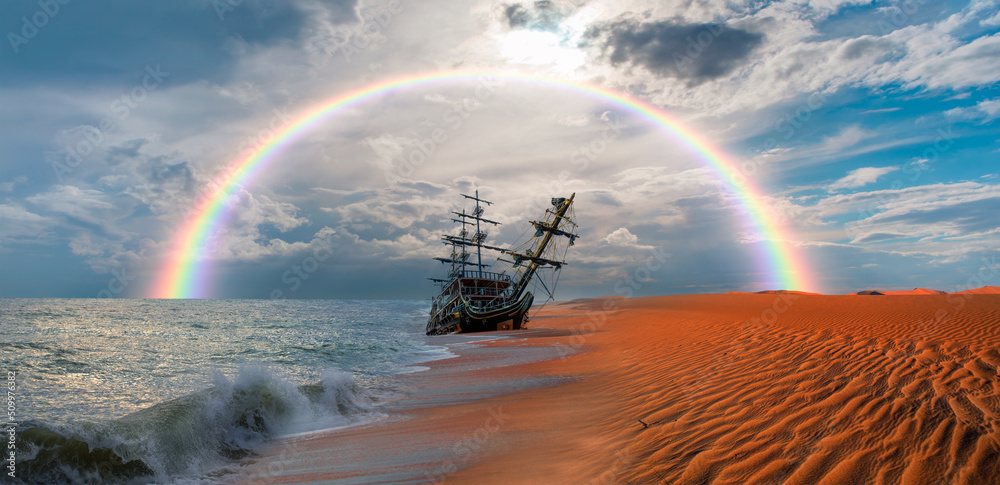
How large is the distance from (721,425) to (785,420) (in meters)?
0.69

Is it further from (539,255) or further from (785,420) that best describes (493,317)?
(785,420)

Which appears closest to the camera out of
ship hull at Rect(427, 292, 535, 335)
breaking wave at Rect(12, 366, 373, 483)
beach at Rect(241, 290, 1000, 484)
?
beach at Rect(241, 290, 1000, 484)

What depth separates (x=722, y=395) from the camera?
6.47 metres

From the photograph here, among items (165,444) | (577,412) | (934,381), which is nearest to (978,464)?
(934,381)

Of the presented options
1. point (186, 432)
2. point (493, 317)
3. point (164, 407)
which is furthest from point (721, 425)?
point (493, 317)

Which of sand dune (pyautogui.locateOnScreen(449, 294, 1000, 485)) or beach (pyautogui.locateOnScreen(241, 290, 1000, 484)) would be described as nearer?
sand dune (pyautogui.locateOnScreen(449, 294, 1000, 485))

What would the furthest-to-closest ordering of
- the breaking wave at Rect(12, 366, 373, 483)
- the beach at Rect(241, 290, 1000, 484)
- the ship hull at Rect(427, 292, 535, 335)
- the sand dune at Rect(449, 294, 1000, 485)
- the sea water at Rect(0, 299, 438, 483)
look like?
the ship hull at Rect(427, 292, 535, 335), the sea water at Rect(0, 299, 438, 483), the breaking wave at Rect(12, 366, 373, 483), the beach at Rect(241, 290, 1000, 484), the sand dune at Rect(449, 294, 1000, 485)

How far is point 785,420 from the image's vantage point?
4973 mm

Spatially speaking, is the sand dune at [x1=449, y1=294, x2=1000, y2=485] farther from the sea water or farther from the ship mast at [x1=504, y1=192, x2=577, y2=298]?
the ship mast at [x1=504, y1=192, x2=577, y2=298]

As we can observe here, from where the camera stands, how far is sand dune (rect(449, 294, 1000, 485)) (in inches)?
150

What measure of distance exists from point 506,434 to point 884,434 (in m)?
4.58

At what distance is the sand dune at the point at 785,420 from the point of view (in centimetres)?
381

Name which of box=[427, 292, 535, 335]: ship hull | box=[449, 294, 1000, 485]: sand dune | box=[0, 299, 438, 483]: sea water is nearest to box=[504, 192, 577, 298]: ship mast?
box=[427, 292, 535, 335]: ship hull

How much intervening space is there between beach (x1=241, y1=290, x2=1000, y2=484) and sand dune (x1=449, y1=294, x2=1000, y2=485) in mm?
19
